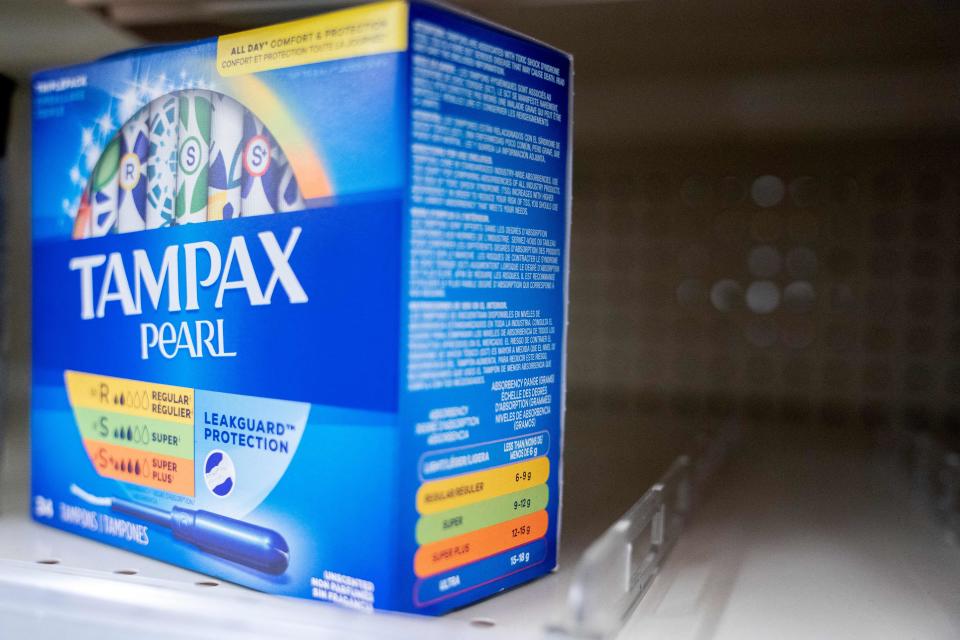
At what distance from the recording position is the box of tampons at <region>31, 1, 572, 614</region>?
0.47 metres

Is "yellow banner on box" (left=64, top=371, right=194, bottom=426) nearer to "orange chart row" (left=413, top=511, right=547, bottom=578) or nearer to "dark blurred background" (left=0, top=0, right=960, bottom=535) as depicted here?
"orange chart row" (left=413, top=511, right=547, bottom=578)

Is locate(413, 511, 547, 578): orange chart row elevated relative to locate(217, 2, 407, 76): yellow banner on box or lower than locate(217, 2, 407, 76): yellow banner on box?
lower

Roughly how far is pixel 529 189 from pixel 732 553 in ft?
1.06

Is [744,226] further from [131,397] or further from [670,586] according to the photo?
[131,397]

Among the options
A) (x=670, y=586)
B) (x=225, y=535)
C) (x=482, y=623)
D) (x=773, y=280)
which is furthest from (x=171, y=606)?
(x=773, y=280)

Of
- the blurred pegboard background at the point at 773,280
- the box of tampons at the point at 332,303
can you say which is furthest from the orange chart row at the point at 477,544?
the blurred pegboard background at the point at 773,280

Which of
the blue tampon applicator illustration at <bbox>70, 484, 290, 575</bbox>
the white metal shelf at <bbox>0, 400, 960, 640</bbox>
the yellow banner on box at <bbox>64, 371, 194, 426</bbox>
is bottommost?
the white metal shelf at <bbox>0, 400, 960, 640</bbox>

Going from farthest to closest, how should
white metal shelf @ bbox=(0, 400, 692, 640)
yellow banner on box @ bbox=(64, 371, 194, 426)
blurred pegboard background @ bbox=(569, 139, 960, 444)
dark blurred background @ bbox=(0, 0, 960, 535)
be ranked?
blurred pegboard background @ bbox=(569, 139, 960, 444), dark blurred background @ bbox=(0, 0, 960, 535), yellow banner on box @ bbox=(64, 371, 194, 426), white metal shelf @ bbox=(0, 400, 692, 640)

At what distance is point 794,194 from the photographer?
1.24m

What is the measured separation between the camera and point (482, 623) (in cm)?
49

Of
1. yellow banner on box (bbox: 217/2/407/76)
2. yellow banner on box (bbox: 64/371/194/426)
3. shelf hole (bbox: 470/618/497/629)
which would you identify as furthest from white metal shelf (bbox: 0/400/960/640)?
yellow banner on box (bbox: 217/2/407/76)

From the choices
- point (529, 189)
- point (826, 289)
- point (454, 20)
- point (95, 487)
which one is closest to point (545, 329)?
point (529, 189)

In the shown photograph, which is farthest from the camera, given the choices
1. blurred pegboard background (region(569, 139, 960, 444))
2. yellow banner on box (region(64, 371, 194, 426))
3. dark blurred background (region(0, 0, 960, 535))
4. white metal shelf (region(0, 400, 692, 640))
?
blurred pegboard background (region(569, 139, 960, 444))

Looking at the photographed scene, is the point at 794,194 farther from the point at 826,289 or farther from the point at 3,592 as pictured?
the point at 3,592
